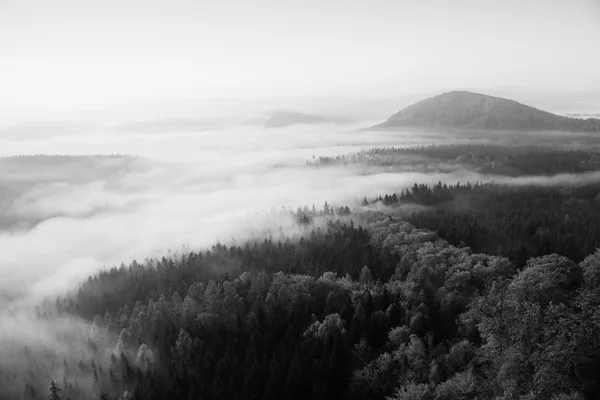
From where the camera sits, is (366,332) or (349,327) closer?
(366,332)

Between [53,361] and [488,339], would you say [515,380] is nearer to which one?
[488,339]

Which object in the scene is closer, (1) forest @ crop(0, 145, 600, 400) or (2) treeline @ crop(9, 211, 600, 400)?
(2) treeline @ crop(9, 211, 600, 400)

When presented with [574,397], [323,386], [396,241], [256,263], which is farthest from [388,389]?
[256,263]

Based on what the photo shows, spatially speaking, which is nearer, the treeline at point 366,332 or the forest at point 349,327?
the treeline at point 366,332
